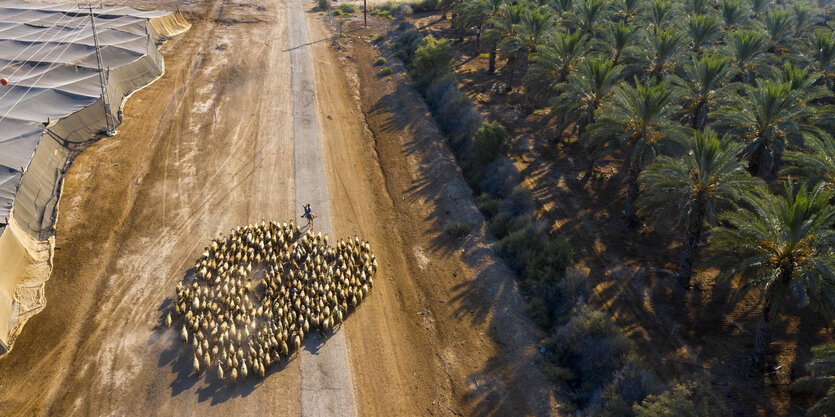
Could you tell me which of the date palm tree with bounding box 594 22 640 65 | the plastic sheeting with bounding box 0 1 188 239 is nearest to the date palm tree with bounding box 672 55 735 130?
the date palm tree with bounding box 594 22 640 65

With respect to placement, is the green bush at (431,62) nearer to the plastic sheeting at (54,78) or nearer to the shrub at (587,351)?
the plastic sheeting at (54,78)

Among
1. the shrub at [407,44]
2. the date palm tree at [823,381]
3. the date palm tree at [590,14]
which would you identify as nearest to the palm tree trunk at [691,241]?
the date palm tree at [823,381]

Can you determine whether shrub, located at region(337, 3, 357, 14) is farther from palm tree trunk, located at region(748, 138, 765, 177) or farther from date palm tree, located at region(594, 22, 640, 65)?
palm tree trunk, located at region(748, 138, 765, 177)

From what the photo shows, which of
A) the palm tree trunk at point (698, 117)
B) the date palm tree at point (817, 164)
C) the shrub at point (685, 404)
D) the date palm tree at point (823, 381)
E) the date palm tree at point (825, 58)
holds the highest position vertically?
the date palm tree at point (825, 58)

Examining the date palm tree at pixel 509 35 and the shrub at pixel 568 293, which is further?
the date palm tree at pixel 509 35

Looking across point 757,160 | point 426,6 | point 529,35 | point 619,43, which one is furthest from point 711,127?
point 426,6
